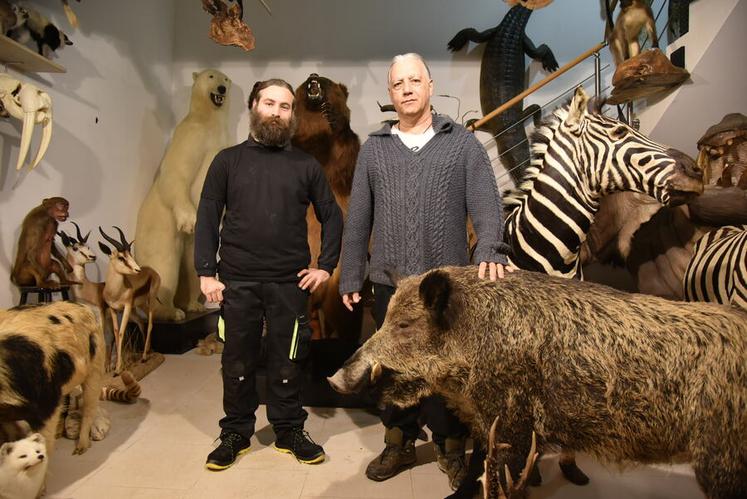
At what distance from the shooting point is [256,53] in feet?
14.8

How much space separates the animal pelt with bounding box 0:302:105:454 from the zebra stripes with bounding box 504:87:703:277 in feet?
6.73

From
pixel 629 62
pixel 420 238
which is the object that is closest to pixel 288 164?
pixel 420 238

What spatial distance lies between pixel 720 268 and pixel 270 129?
210 cm

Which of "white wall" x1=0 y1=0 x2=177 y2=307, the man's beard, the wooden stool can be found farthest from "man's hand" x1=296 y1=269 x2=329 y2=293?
"white wall" x1=0 y1=0 x2=177 y2=307

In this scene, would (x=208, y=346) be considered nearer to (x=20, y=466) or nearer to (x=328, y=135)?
(x=328, y=135)

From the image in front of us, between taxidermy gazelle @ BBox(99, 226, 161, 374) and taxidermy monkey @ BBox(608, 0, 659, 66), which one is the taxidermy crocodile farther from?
taxidermy gazelle @ BBox(99, 226, 161, 374)

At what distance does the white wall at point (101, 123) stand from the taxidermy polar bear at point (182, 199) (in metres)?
0.30

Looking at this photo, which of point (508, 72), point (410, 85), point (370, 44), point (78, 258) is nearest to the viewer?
point (410, 85)

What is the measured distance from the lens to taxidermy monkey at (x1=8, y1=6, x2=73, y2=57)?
9.32 ft

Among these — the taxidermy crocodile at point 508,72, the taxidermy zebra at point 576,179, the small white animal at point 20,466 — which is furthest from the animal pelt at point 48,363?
the taxidermy crocodile at point 508,72

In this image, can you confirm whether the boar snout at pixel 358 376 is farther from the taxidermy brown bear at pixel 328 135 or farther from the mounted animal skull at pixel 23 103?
the mounted animal skull at pixel 23 103

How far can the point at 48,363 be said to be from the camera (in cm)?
192

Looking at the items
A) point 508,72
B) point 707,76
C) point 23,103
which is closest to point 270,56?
point 508,72

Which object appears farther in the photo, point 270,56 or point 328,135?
point 270,56
